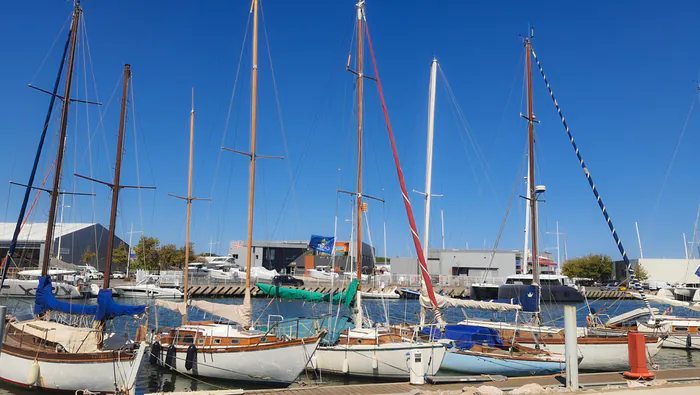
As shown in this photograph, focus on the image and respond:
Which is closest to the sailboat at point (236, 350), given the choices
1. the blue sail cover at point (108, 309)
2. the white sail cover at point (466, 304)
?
the blue sail cover at point (108, 309)

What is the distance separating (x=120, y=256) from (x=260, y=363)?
77083mm

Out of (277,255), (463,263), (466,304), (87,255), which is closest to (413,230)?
(466,304)

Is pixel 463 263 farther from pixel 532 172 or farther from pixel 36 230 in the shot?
pixel 36 230

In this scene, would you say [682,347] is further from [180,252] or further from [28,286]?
[180,252]

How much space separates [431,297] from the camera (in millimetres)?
22719

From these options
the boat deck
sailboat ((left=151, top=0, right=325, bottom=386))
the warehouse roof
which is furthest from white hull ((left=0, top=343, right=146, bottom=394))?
the warehouse roof

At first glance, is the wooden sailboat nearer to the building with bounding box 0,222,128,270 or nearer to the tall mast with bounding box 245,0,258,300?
the tall mast with bounding box 245,0,258,300

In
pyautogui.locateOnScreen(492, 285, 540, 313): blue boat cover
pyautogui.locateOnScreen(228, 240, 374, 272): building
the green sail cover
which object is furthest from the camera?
pyautogui.locateOnScreen(228, 240, 374, 272): building

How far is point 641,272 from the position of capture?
98.2 meters

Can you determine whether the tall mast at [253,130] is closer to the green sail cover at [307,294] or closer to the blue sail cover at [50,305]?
the green sail cover at [307,294]

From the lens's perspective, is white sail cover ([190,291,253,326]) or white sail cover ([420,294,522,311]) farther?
white sail cover ([420,294,522,311])

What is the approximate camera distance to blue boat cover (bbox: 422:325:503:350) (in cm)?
2283

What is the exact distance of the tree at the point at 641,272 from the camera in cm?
9740

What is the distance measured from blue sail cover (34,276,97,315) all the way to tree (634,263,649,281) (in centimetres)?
9882
